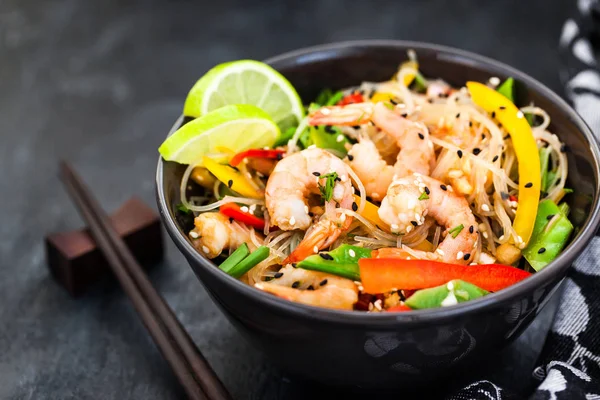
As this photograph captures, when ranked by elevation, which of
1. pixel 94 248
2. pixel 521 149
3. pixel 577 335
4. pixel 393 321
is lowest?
pixel 94 248

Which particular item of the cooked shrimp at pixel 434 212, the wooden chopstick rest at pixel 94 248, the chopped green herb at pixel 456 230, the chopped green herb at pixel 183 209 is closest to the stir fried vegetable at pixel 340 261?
the cooked shrimp at pixel 434 212

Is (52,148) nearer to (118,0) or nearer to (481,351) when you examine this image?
(118,0)

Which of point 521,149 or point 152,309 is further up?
point 521,149

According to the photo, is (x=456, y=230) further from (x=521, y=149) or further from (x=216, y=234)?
(x=216, y=234)

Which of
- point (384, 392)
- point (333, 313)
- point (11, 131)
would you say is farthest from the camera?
point (11, 131)

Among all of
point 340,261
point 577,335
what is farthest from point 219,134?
point 577,335

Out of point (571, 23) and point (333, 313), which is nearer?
point (333, 313)

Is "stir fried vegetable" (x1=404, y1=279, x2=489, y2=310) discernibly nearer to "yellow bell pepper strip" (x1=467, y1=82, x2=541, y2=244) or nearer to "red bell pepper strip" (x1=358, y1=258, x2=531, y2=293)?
"red bell pepper strip" (x1=358, y1=258, x2=531, y2=293)

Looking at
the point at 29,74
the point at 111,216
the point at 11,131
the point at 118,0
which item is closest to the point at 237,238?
the point at 111,216
